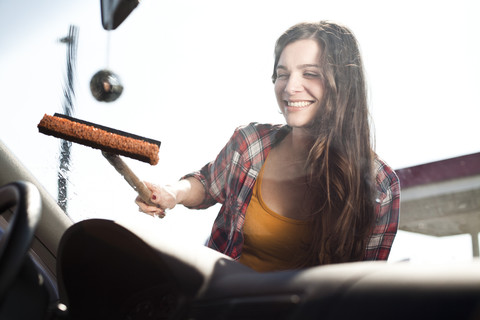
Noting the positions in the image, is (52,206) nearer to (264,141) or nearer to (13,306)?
(13,306)

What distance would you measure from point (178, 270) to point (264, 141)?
0.98m

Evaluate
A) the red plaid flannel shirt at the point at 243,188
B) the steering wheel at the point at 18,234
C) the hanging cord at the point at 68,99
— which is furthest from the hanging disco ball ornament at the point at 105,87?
the steering wheel at the point at 18,234

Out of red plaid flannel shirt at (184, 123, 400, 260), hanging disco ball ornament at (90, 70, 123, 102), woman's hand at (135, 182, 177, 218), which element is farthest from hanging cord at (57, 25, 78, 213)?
red plaid flannel shirt at (184, 123, 400, 260)

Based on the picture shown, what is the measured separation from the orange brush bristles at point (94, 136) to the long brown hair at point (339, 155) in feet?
1.96

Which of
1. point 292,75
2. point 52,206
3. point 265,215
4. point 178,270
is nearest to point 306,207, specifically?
point 265,215

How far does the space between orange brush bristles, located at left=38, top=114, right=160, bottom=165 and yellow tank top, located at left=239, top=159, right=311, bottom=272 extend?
0.46 meters

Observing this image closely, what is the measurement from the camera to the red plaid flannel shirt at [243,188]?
4.74 ft

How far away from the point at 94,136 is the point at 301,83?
0.70 m

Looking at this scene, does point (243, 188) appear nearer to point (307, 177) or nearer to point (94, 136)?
point (307, 177)

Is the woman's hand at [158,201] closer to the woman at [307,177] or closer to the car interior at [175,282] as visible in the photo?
the woman at [307,177]

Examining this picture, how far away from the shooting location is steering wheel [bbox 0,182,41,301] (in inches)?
20.5

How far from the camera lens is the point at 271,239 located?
4.91 feet

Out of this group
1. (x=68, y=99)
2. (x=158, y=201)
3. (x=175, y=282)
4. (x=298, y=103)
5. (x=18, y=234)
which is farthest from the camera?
(x=68, y=99)

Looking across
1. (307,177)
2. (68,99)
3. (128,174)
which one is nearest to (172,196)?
(128,174)
